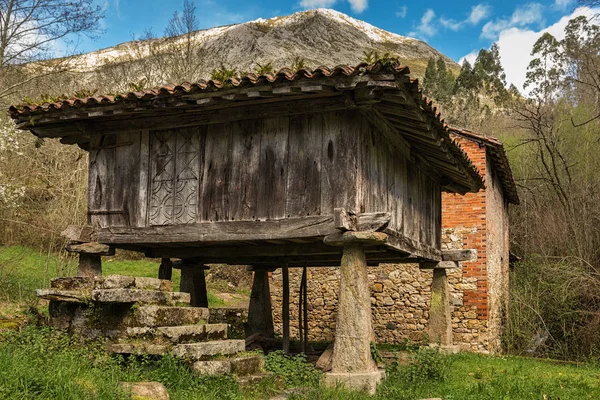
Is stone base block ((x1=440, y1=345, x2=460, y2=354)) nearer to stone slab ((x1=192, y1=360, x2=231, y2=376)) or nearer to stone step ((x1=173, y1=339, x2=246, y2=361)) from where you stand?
stone step ((x1=173, y1=339, x2=246, y2=361))

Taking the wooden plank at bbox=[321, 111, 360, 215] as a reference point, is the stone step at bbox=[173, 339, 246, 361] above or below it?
below

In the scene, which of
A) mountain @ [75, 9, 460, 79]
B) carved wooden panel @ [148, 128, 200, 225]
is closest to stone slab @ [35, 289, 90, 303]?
carved wooden panel @ [148, 128, 200, 225]

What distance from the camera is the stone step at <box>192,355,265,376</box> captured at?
207 inches

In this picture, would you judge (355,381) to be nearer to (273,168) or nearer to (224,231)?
(224,231)

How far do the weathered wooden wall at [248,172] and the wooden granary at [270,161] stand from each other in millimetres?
13

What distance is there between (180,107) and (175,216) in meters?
1.36

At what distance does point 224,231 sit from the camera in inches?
261

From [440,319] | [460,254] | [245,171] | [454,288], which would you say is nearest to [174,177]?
[245,171]

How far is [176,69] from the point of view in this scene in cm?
2080

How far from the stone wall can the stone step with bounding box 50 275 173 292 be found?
23.6 feet

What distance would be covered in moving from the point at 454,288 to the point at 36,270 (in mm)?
10043

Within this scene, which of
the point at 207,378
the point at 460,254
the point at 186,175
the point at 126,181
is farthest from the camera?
the point at 460,254

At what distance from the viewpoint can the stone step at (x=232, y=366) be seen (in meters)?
5.27

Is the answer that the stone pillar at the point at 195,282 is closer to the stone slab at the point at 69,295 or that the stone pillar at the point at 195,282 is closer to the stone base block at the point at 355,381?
the stone slab at the point at 69,295
